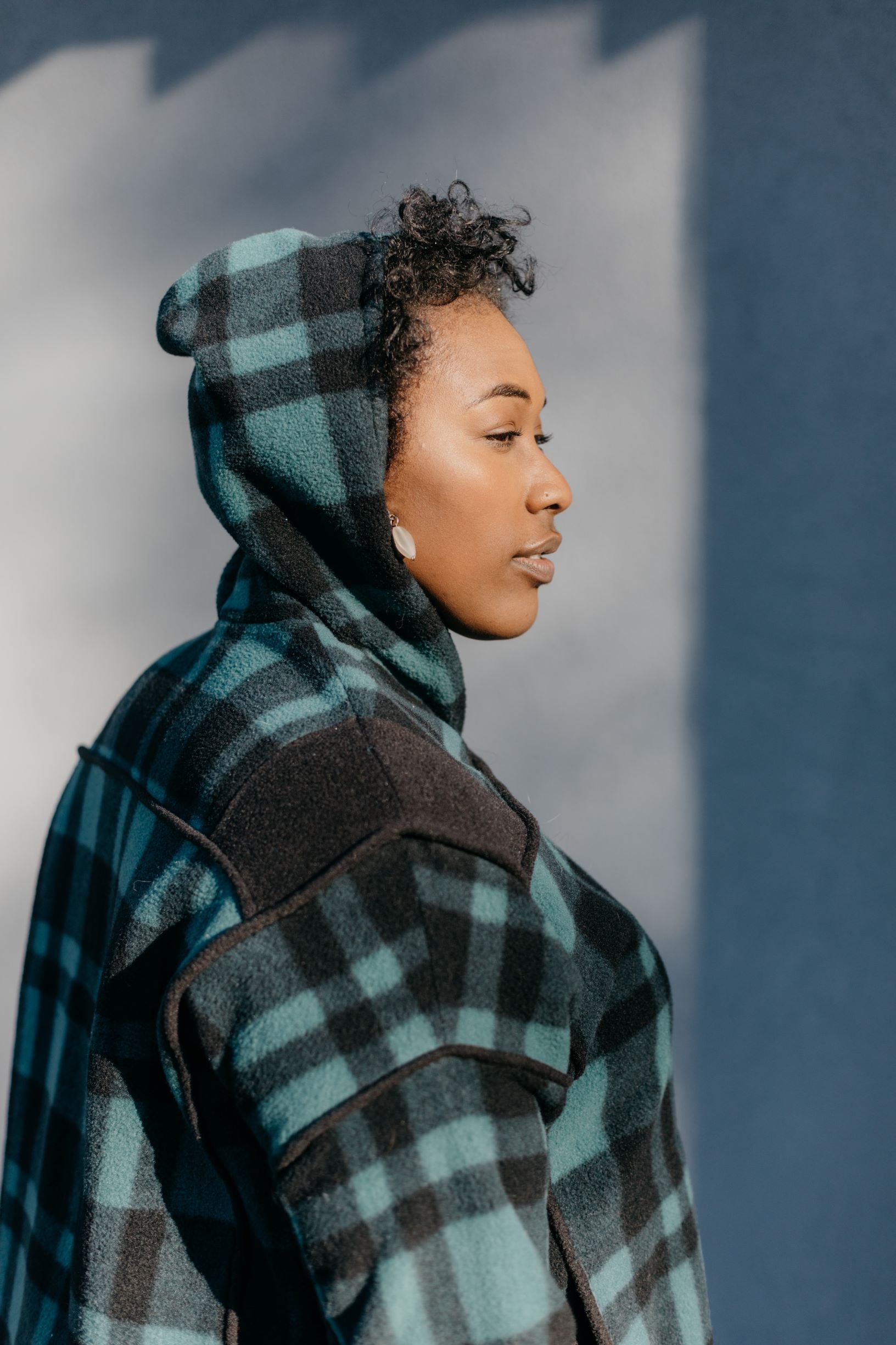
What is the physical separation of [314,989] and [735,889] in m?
1.32

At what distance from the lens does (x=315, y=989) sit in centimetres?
74

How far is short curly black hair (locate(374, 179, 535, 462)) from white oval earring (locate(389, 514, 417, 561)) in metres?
0.06

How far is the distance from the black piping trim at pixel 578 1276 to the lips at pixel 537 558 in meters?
0.55

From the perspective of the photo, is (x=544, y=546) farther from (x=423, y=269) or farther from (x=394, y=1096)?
(x=394, y=1096)

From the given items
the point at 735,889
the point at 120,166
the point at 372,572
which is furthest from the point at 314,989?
the point at 120,166

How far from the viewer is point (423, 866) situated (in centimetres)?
77

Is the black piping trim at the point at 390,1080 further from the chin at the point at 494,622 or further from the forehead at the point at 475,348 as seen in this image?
the forehead at the point at 475,348

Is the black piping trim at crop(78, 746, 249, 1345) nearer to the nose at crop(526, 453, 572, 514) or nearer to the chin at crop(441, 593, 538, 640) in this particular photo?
the chin at crop(441, 593, 538, 640)

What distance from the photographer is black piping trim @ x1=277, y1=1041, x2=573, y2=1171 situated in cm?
70

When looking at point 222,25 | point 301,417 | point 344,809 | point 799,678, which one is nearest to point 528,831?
point 344,809

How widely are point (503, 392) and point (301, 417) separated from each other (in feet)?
0.65

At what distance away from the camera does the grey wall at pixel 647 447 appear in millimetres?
1803

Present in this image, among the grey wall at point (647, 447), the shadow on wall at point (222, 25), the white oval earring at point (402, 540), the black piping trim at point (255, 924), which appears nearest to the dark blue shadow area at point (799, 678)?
the grey wall at point (647, 447)

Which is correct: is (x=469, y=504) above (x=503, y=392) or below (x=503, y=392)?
below
